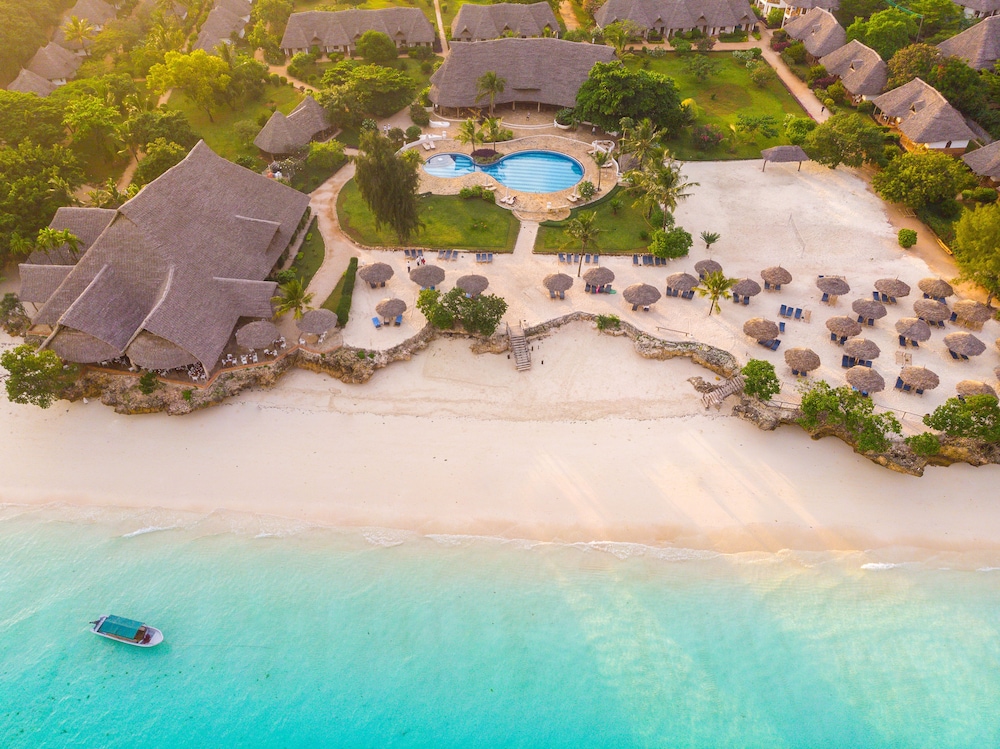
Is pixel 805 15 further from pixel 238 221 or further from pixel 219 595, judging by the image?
pixel 219 595

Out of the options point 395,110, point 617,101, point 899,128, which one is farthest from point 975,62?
point 395,110

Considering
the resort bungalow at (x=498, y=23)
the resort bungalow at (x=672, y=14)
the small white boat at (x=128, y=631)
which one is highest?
the resort bungalow at (x=672, y=14)

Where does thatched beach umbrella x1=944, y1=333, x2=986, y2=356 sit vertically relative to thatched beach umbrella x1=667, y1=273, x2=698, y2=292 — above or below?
above

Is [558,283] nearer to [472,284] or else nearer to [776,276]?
[472,284]

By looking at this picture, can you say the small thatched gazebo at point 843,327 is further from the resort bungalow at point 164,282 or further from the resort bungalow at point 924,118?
the resort bungalow at point 164,282

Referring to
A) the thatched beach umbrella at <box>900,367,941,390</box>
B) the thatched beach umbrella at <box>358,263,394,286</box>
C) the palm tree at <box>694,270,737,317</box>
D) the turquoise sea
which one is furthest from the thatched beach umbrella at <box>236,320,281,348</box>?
the thatched beach umbrella at <box>900,367,941,390</box>

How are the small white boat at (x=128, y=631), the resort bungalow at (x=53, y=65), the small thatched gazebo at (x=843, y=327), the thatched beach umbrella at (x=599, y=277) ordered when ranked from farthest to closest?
the resort bungalow at (x=53, y=65)
the thatched beach umbrella at (x=599, y=277)
the small thatched gazebo at (x=843, y=327)
the small white boat at (x=128, y=631)

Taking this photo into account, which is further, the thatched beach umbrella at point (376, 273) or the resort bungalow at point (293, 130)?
the resort bungalow at point (293, 130)

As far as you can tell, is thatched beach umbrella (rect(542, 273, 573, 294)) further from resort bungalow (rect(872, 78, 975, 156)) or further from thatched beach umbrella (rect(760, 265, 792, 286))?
resort bungalow (rect(872, 78, 975, 156))

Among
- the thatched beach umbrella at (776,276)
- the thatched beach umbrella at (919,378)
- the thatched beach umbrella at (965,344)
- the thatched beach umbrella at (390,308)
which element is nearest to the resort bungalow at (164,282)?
the thatched beach umbrella at (390,308)
